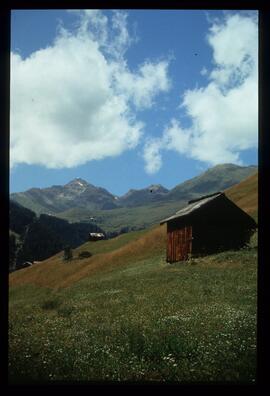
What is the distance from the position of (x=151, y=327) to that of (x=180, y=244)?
123 ft

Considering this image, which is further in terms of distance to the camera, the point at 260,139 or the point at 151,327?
the point at 151,327

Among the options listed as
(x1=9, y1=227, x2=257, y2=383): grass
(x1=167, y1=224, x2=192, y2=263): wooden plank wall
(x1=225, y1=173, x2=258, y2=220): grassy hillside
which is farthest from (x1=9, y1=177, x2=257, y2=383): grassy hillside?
(x1=225, y1=173, x2=258, y2=220): grassy hillside

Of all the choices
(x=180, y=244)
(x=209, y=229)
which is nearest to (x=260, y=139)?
(x=209, y=229)

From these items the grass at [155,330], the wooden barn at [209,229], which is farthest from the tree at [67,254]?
the wooden barn at [209,229]

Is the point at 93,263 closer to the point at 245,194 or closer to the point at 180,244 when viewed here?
the point at 180,244

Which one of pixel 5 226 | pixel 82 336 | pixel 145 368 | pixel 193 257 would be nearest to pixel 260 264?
pixel 5 226

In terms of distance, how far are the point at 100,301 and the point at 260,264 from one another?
28.6 m

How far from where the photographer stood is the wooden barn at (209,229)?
49469 millimetres

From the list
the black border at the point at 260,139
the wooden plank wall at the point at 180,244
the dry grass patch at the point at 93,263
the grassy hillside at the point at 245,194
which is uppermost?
the grassy hillside at the point at 245,194

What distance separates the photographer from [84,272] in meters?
68.2

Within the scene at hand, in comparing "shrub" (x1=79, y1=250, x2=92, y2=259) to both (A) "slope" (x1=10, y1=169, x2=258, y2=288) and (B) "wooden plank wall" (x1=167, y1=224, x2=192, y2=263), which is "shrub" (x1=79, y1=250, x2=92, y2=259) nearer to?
(A) "slope" (x1=10, y1=169, x2=258, y2=288)

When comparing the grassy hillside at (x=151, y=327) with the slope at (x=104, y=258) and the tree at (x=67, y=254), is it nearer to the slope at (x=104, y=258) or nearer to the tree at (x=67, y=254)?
the slope at (x=104, y=258)

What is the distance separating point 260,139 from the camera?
15.8ft

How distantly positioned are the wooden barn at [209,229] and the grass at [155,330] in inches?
102
